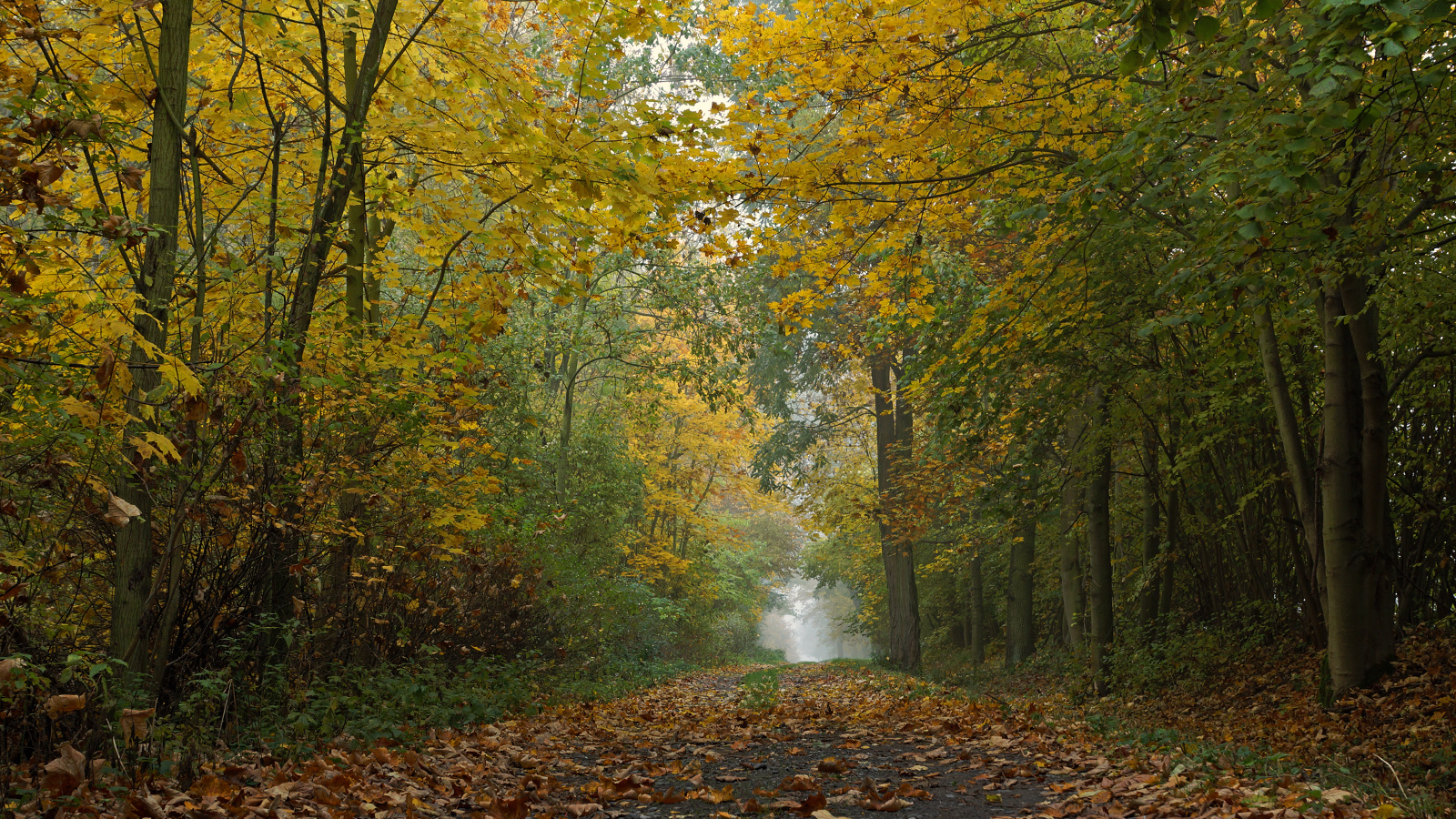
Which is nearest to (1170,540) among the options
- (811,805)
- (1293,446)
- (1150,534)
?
(1150,534)

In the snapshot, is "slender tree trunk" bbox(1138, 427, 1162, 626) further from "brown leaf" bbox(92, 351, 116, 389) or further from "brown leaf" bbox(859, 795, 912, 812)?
"brown leaf" bbox(92, 351, 116, 389)

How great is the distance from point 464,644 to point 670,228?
19.3 ft

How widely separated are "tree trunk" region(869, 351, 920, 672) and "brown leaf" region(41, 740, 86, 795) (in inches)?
548

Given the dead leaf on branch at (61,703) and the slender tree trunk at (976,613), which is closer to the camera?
the dead leaf on branch at (61,703)

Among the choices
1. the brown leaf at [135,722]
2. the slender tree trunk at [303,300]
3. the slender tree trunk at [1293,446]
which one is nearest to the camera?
the brown leaf at [135,722]

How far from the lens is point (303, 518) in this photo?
5930 mm

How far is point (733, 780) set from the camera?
4.98 metres

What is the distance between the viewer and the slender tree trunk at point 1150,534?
10.5 meters

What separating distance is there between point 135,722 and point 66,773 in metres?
0.41

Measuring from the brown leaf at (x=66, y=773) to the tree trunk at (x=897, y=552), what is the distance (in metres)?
13.9

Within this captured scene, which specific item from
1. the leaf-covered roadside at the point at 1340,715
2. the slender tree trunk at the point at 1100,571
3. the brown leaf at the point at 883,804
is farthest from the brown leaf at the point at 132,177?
the slender tree trunk at the point at 1100,571

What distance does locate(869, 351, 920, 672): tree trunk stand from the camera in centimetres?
1681

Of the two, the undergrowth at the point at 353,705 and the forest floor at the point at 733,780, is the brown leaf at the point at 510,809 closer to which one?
the forest floor at the point at 733,780

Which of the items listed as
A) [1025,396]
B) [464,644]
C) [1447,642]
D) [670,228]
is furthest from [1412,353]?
[464,644]
